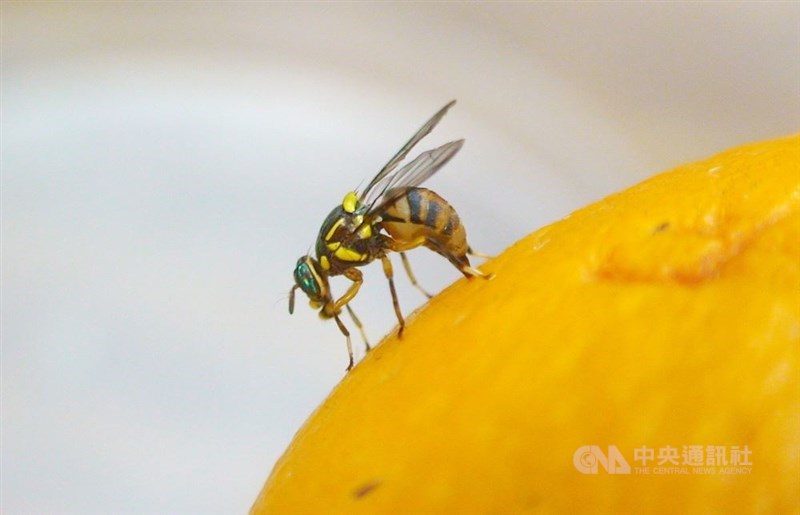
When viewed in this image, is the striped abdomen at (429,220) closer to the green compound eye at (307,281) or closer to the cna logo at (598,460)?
the green compound eye at (307,281)

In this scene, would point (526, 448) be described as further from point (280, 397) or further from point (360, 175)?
point (360, 175)

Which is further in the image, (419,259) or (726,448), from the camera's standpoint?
(419,259)

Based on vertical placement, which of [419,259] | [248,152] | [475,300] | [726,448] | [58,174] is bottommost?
[726,448]

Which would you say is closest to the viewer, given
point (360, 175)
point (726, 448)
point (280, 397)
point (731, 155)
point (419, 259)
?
point (726, 448)

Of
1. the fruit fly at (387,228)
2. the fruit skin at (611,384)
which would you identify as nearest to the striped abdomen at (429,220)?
the fruit fly at (387,228)

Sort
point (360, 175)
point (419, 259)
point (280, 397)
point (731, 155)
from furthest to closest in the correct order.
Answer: point (360, 175) → point (419, 259) → point (280, 397) → point (731, 155)

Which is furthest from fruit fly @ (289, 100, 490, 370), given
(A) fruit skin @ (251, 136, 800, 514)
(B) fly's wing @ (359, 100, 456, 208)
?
(A) fruit skin @ (251, 136, 800, 514)

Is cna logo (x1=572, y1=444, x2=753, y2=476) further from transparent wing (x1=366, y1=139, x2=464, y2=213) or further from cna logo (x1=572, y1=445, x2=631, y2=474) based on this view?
transparent wing (x1=366, y1=139, x2=464, y2=213)

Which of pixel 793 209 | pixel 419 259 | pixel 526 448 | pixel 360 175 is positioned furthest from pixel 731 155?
pixel 360 175
